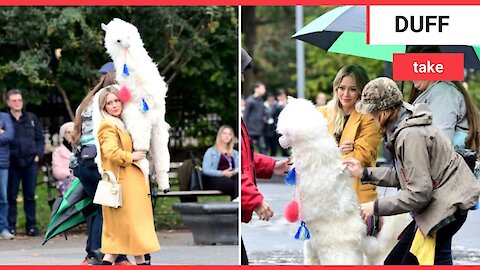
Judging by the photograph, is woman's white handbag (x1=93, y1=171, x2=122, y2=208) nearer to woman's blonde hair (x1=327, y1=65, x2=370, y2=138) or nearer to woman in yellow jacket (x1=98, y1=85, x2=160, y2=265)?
woman in yellow jacket (x1=98, y1=85, x2=160, y2=265)

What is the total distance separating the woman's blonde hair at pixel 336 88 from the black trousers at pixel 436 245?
98cm

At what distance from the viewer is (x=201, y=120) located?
1930 centimetres

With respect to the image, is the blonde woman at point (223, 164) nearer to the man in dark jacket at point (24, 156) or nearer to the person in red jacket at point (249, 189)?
the man in dark jacket at point (24, 156)

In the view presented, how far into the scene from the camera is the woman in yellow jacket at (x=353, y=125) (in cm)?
793

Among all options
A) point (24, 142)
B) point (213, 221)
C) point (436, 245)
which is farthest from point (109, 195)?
point (24, 142)

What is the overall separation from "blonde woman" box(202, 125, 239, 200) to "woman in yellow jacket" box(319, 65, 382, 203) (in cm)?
619

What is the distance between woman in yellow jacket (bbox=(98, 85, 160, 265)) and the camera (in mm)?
9227

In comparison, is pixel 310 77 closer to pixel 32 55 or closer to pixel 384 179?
pixel 32 55

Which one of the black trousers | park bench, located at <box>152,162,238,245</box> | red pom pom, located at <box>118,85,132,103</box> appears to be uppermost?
red pom pom, located at <box>118,85,132,103</box>

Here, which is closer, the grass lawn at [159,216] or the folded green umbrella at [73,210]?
the folded green umbrella at [73,210]

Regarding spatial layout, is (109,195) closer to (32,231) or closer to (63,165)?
(63,165)

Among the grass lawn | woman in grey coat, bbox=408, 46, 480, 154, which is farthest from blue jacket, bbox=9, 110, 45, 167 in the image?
woman in grey coat, bbox=408, 46, 480, 154

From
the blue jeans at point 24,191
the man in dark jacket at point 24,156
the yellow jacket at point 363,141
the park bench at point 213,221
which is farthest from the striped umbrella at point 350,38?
the blue jeans at point 24,191

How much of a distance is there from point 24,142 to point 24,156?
7.7 inches
